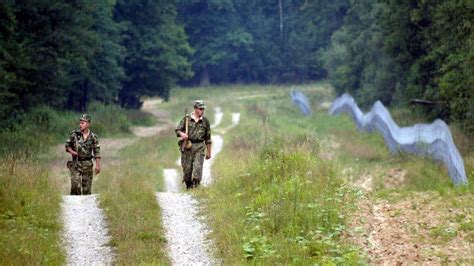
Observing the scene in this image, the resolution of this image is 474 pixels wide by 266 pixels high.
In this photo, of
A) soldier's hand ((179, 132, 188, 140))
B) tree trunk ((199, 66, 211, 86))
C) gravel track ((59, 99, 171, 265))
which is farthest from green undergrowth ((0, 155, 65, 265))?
tree trunk ((199, 66, 211, 86))

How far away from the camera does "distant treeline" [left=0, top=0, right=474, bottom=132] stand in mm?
28641

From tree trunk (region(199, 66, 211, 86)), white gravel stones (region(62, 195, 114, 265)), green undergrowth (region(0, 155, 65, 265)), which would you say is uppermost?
tree trunk (region(199, 66, 211, 86))

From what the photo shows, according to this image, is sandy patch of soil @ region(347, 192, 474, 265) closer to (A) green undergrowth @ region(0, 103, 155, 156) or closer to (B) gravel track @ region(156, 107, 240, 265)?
(B) gravel track @ region(156, 107, 240, 265)

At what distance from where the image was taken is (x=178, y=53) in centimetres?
5584

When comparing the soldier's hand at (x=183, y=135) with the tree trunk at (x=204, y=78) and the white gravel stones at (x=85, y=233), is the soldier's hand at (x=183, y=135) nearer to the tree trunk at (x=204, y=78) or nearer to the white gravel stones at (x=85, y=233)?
the white gravel stones at (x=85, y=233)

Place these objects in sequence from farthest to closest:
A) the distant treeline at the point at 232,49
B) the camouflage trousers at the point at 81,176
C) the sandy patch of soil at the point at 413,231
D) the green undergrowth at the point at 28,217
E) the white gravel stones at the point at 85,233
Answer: the distant treeline at the point at 232,49, the camouflage trousers at the point at 81,176, the white gravel stones at the point at 85,233, the green undergrowth at the point at 28,217, the sandy patch of soil at the point at 413,231

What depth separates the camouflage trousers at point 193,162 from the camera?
650 inches

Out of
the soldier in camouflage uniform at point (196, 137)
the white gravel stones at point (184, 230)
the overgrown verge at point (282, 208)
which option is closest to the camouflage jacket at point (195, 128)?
the soldier in camouflage uniform at point (196, 137)

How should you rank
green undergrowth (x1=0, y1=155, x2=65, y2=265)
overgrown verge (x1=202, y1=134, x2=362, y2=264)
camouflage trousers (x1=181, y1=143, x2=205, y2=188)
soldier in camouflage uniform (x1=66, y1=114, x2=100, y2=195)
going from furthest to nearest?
soldier in camouflage uniform (x1=66, y1=114, x2=100, y2=195)
camouflage trousers (x1=181, y1=143, x2=205, y2=188)
overgrown verge (x1=202, y1=134, x2=362, y2=264)
green undergrowth (x1=0, y1=155, x2=65, y2=265)

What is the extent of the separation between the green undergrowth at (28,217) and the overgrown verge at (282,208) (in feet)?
8.38

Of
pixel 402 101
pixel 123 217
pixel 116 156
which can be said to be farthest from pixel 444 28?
pixel 123 217

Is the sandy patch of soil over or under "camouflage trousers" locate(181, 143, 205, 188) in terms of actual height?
under

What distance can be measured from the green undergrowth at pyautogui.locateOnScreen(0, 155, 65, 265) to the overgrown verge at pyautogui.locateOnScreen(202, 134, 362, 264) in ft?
8.38

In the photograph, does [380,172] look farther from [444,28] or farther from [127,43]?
[127,43]
